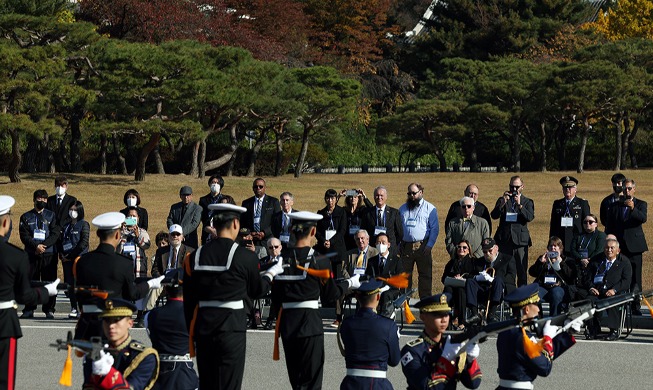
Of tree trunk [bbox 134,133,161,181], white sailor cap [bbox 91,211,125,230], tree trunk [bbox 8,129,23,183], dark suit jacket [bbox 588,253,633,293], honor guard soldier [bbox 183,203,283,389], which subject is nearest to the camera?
honor guard soldier [bbox 183,203,283,389]

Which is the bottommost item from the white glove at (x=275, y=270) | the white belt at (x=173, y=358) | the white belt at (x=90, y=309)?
the white belt at (x=173, y=358)

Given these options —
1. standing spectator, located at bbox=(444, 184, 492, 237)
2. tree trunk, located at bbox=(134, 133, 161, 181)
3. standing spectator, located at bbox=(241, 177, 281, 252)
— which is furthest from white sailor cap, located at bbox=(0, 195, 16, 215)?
tree trunk, located at bbox=(134, 133, 161, 181)

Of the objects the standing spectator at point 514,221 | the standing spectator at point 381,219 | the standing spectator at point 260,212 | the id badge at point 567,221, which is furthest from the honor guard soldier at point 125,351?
the id badge at point 567,221

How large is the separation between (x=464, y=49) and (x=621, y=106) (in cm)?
1351

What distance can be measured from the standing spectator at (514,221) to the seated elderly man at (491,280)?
1.14 meters

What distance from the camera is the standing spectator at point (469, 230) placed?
591 inches

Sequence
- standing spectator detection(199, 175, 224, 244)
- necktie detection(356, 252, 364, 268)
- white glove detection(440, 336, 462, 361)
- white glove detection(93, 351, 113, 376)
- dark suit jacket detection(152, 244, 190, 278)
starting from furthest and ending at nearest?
standing spectator detection(199, 175, 224, 244) < dark suit jacket detection(152, 244, 190, 278) < necktie detection(356, 252, 364, 268) < white glove detection(440, 336, 462, 361) < white glove detection(93, 351, 113, 376)

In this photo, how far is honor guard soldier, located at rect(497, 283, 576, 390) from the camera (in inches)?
271

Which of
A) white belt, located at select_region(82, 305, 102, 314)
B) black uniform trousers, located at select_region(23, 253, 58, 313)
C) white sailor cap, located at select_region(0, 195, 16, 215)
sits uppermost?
white sailor cap, located at select_region(0, 195, 16, 215)

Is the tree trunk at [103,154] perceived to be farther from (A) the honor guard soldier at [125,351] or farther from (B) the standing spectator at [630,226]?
(A) the honor guard soldier at [125,351]

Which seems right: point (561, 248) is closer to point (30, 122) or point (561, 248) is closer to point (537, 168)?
point (30, 122)

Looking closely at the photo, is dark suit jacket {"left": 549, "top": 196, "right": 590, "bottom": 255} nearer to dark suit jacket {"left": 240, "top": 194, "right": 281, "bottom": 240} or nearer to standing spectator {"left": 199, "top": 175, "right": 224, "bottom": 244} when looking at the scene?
dark suit jacket {"left": 240, "top": 194, "right": 281, "bottom": 240}

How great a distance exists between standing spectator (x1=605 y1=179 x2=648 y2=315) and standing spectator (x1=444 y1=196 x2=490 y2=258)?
1.76 metres

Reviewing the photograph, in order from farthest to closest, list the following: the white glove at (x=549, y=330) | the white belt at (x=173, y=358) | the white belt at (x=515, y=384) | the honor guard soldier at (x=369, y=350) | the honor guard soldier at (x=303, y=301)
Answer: the honor guard soldier at (x=303, y=301), the white belt at (x=173, y=358), the honor guard soldier at (x=369, y=350), the white belt at (x=515, y=384), the white glove at (x=549, y=330)
